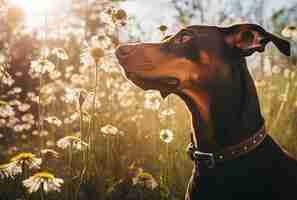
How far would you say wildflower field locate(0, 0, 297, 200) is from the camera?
14.9 ft

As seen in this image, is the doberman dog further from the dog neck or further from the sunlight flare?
the sunlight flare

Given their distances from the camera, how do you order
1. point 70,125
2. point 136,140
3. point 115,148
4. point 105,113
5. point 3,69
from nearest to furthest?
point 3,69, point 115,148, point 136,140, point 105,113, point 70,125

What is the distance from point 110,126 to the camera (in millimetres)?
5363

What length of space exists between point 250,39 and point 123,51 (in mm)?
633

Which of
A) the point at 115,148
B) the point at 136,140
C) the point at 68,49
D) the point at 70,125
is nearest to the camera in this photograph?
the point at 115,148

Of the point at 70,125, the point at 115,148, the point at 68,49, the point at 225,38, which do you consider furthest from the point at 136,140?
the point at 68,49

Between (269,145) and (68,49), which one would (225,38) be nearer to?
(269,145)

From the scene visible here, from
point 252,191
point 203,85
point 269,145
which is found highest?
point 203,85

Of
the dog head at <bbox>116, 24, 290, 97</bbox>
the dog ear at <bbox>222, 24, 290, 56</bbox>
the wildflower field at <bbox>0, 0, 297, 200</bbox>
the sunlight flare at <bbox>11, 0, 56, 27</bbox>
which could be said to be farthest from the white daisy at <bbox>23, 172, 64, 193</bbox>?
the sunlight flare at <bbox>11, 0, 56, 27</bbox>

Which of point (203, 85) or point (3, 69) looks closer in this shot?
point (203, 85)

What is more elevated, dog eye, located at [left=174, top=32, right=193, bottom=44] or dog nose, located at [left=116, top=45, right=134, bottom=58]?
dog eye, located at [left=174, top=32, right=193, bottom=44]

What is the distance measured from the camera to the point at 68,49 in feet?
32.7

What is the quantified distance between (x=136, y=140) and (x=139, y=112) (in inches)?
41.4

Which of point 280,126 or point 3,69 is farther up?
point 3,69
